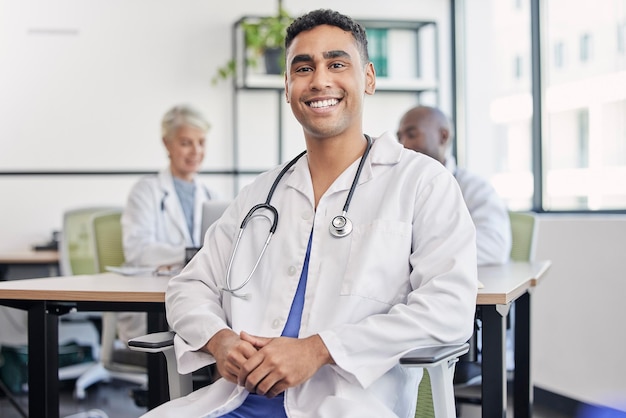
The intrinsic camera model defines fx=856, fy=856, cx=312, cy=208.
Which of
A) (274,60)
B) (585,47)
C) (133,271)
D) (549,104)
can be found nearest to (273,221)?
(133,271)

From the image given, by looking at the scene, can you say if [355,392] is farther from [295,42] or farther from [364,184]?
[295,42]

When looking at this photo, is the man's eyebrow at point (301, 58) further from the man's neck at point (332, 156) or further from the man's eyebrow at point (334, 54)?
the man's neck at point (332, 156)

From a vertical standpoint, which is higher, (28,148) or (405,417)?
(28,148)

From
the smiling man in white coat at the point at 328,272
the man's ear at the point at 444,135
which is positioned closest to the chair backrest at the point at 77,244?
the man's ear at the point at 444,135

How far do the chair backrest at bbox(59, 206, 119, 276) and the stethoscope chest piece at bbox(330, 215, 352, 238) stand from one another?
2.28m

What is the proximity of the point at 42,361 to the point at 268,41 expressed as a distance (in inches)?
120

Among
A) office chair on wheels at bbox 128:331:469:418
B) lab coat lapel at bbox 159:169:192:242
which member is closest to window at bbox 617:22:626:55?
lab coat lapel at bbox 159:169:192:242

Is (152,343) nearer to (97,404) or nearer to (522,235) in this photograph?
(522,235)

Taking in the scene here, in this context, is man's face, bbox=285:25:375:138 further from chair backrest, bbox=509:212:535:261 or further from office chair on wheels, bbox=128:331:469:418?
chair backrest, bbox=509:212:535:261

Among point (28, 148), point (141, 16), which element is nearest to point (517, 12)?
point (141, 16)

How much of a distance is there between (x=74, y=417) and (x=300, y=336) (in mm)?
2370

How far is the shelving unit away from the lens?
4.99 meters

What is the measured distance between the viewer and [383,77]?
16.6ft

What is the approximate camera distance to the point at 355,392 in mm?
1680
